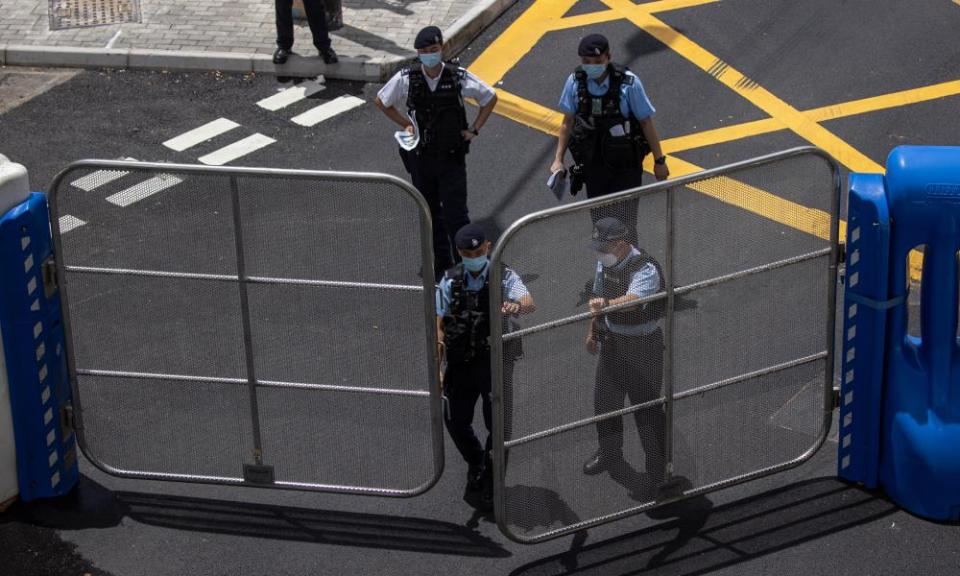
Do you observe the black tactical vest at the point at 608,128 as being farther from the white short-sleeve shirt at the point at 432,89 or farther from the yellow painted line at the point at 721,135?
the yellow painted line at the point at 721,135

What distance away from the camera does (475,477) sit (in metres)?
8.77

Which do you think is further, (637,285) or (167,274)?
(167,274)

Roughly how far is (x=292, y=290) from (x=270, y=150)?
4.96 metres

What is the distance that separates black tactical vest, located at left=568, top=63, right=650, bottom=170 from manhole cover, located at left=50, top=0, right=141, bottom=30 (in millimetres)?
6557

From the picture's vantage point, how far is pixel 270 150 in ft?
42.3

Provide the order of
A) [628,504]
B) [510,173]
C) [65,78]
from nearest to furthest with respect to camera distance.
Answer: [628,504] < [510,173] < [65,78]

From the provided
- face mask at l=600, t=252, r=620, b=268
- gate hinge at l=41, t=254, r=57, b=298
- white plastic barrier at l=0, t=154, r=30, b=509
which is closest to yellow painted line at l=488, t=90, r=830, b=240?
face mask at l=600, t=252, r=620, b=268

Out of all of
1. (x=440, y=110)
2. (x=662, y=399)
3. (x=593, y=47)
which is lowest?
(x=662, y=399)

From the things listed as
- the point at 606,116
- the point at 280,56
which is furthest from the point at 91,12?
the point at 606,116

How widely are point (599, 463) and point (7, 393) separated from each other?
11.2 ft

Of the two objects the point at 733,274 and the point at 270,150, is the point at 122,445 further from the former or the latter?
the point at 270,150

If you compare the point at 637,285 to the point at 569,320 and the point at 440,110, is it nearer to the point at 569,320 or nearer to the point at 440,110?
the point at 569,320

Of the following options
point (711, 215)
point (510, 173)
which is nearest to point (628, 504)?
point (711, 215)

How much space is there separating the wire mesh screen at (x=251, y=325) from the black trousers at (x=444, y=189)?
2392 millimetres
